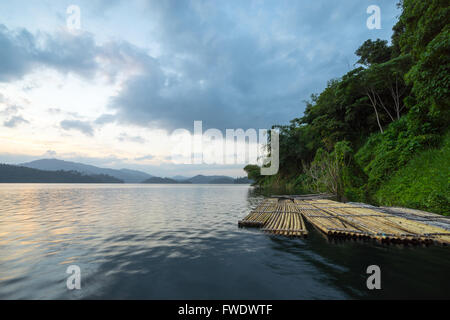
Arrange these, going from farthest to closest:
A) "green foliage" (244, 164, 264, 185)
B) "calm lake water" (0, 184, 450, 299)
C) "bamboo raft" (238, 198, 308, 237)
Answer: "green foliage" (244, 164, 264, 185) → "bamboo raft" (238, 198, 308, 237) → "calm lake water" (0, 184, 450, 299)

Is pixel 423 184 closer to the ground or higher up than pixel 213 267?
higher up

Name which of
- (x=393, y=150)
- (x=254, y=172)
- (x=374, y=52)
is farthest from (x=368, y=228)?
(x=254, y=172)

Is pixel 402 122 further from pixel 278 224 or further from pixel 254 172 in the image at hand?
pixel 254 172

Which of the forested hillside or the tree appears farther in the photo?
the tree

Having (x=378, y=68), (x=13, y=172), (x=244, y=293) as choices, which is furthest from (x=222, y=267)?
(x=13, y=172)

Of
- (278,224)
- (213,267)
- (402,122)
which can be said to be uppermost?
(402,122)

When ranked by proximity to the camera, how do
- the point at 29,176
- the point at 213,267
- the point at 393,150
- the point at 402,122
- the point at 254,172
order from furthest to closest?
the point at 29,176 < the point at 254,172 < the point at 402,122 < the point at 393,150 < the point at 213,267

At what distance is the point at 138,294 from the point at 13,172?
749 feet

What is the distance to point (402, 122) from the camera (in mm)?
18859

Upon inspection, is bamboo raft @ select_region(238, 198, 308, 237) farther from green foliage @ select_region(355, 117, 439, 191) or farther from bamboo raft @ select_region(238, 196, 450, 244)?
green foliage @ select_region(355, 117, 439, 191)

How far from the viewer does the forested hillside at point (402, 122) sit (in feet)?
36.7

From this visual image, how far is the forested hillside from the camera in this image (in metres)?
11.2

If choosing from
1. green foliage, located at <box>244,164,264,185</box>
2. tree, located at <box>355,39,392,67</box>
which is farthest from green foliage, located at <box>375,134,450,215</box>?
green foliage, located at <box>244,164,264,185</box>

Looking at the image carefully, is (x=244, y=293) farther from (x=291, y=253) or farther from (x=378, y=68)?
(x=378, y=68)
